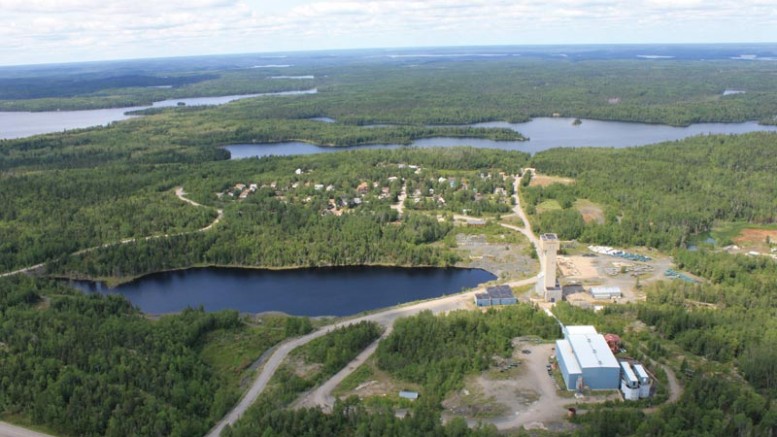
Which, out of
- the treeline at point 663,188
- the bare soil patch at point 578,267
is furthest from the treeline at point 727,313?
the treeline at point 663,188

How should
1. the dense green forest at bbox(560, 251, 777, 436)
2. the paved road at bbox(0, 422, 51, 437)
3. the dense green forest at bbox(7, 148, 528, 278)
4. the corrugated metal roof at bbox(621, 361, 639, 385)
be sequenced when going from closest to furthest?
the dense green forest at bbox(560, 251, 777, 436), the paved road at bbox(0, 422, 51, 437), the corrugated metal roof at bbox(621, 361, 639, 385), the dense green forest at bbox(7, 148, 528, 278)

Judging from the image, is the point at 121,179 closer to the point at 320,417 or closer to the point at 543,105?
the point at 320,417

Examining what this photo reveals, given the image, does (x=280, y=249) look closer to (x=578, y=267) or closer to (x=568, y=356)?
(x=578, y=267)

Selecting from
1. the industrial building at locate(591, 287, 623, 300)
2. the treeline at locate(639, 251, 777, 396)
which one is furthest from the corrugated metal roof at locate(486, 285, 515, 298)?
the treeline at locate(639, 251, 777, 396)

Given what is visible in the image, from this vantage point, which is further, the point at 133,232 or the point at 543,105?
the point at 543,105

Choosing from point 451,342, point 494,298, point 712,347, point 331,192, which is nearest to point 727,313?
point 712,347

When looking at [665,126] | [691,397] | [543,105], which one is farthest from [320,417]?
[543,105]

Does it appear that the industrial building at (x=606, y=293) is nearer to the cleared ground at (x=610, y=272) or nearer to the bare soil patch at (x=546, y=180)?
the cleared ground at (x=610, y=272)

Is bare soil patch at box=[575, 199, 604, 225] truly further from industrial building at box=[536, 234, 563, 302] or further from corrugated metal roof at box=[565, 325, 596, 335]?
corrugated metal roof at box=[565, 325, 596, 335]

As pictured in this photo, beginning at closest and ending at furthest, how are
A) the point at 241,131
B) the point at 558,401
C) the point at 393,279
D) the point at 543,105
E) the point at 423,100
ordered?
the point at 558,401 → the point at 393,279 → the point at 241,131 → the point at 543,105 → the point at 423,100
